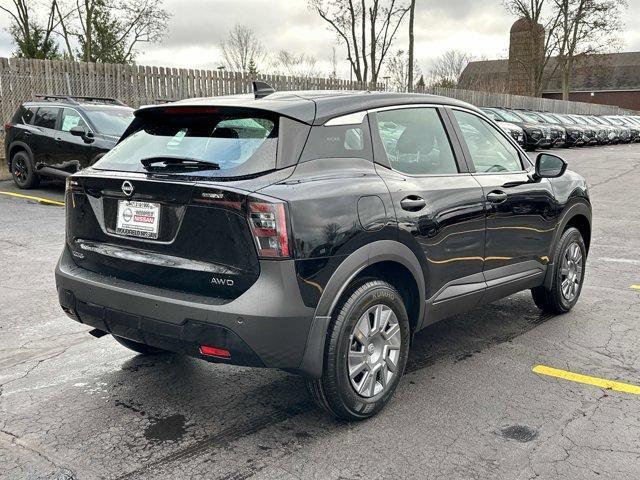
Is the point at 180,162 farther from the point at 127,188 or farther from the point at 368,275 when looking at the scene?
the point at 368,275

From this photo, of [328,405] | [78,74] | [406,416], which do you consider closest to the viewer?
[328,405]

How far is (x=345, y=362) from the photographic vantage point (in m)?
3.34

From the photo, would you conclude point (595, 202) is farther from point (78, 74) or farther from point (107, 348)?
point (78, 74)

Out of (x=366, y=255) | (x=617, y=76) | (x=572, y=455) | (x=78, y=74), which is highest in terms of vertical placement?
(x=617, y=76)

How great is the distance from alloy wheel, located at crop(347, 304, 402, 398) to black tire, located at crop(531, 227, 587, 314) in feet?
6.89

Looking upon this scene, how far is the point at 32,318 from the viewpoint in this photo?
210 inches

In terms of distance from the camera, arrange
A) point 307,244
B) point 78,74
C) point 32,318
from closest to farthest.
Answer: point 307,244 < point 32,318 < point 78,74

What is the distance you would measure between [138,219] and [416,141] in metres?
1.77

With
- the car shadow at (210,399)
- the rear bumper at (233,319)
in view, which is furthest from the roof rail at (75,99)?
the rear bumper at (233,319)

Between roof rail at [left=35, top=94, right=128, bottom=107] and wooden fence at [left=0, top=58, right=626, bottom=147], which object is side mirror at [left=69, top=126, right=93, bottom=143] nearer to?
roof rail at [left=35, top=94, right=128, bottom=107]

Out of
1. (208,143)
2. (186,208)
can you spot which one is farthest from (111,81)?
(186,208)

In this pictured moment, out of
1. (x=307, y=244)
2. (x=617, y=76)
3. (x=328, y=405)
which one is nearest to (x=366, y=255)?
(x=307, y=244)

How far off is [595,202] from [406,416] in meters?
10.3

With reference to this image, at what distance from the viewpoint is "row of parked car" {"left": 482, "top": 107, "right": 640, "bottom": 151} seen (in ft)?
79.5
